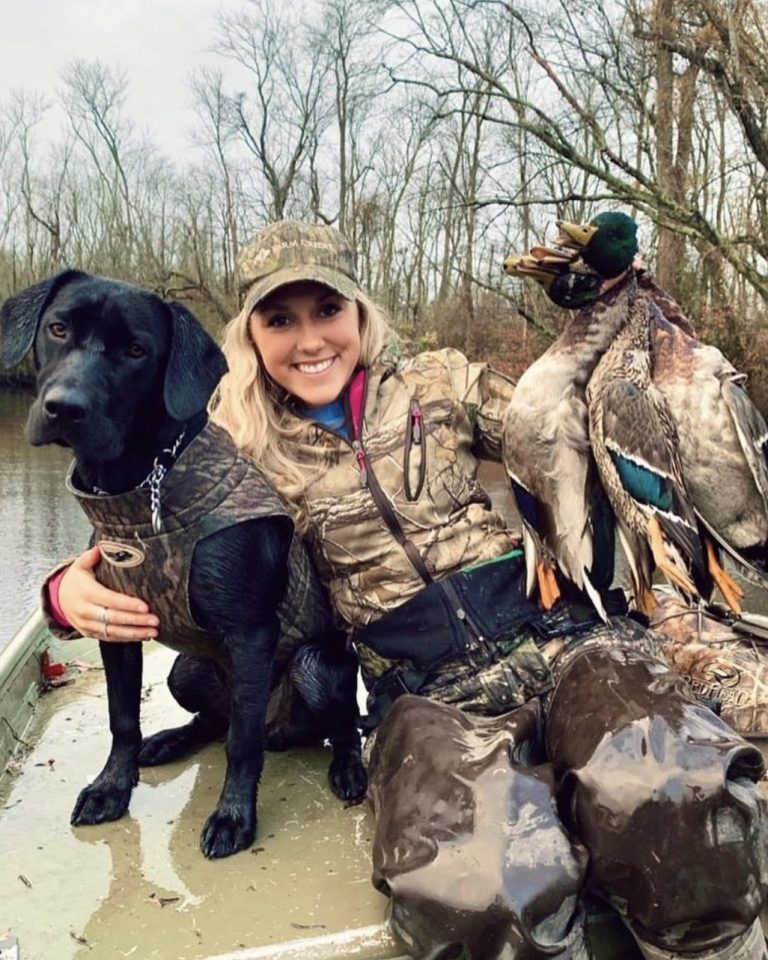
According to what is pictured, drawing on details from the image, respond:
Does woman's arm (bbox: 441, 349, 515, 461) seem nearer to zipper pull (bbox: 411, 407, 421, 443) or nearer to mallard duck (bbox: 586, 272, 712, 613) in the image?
zipper pull (bbox: 411, 407, 421, 443)

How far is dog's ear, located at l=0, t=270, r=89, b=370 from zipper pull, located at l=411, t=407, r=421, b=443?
1.10m

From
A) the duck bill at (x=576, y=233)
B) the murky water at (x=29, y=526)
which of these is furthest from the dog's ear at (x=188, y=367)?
the murky water at (x=29, y=526)

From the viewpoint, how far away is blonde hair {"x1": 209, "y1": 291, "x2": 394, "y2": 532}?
2883mm

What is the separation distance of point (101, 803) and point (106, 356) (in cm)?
132

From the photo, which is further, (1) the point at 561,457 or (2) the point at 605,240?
(1) the point at 561,457

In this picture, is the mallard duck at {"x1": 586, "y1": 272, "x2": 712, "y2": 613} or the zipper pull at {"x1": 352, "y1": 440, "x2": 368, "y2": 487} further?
the zipper pull at {"x1": 352, "y1": 440, "x2": 368, "y2": 487}

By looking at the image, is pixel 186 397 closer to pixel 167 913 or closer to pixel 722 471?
pixel 167 913

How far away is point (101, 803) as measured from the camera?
2.73 meters

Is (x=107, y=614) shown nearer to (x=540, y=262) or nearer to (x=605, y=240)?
(x=540, y=262)

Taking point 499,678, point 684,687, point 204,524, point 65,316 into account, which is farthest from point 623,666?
point 65,316

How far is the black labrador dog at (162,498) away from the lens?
233cm

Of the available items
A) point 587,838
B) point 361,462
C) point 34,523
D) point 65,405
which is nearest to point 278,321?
point 361,462

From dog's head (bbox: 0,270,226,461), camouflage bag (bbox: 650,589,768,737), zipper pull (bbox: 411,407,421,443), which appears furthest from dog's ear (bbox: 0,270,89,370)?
camouflage bag (bbox: 650,589,768,737)

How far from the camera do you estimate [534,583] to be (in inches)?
110
